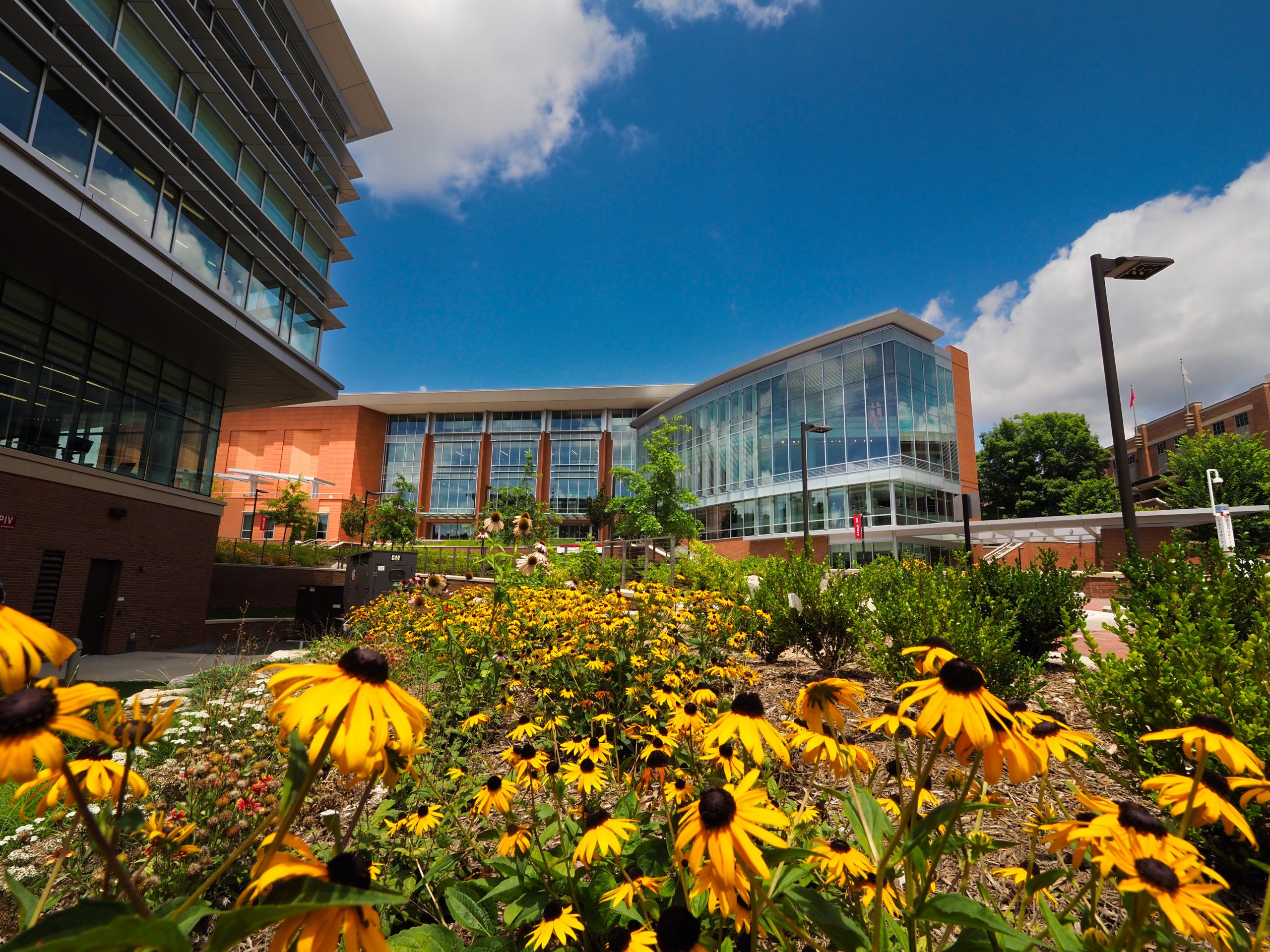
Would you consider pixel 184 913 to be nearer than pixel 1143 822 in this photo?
Yes

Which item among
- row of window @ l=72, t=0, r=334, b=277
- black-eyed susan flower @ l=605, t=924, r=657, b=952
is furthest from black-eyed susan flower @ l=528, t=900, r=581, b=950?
row of window @ l=72, t=0, r=334, b=277

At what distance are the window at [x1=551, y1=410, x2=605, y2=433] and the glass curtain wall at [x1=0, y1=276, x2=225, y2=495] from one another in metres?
46.0

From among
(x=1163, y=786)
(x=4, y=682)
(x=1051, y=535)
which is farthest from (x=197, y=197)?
(x=1051, y=535)

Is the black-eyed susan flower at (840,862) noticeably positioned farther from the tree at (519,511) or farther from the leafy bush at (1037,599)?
the leafy bush at (1037,599)

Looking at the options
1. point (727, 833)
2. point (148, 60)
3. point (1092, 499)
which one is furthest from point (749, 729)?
point (1092, 499)

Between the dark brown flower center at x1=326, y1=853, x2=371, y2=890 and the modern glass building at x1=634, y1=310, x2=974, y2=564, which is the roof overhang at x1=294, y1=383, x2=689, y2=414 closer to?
the modern glass building at x1=634, y1=310, x2=974, y2=564

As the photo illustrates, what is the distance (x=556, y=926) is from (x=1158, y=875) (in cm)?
159

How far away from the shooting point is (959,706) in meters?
1.41

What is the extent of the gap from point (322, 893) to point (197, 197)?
21.0 m

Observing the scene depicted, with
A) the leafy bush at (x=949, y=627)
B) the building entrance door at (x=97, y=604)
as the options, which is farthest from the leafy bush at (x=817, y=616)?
the building entrance door at (x=97, y=604)

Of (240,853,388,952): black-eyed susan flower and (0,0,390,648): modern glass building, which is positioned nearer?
(240,853,388,952): black-eyed susan flower

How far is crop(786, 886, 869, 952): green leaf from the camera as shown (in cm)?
141

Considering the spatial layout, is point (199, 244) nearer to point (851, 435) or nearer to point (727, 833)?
point (727, 833)

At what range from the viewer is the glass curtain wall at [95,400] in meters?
13.4
